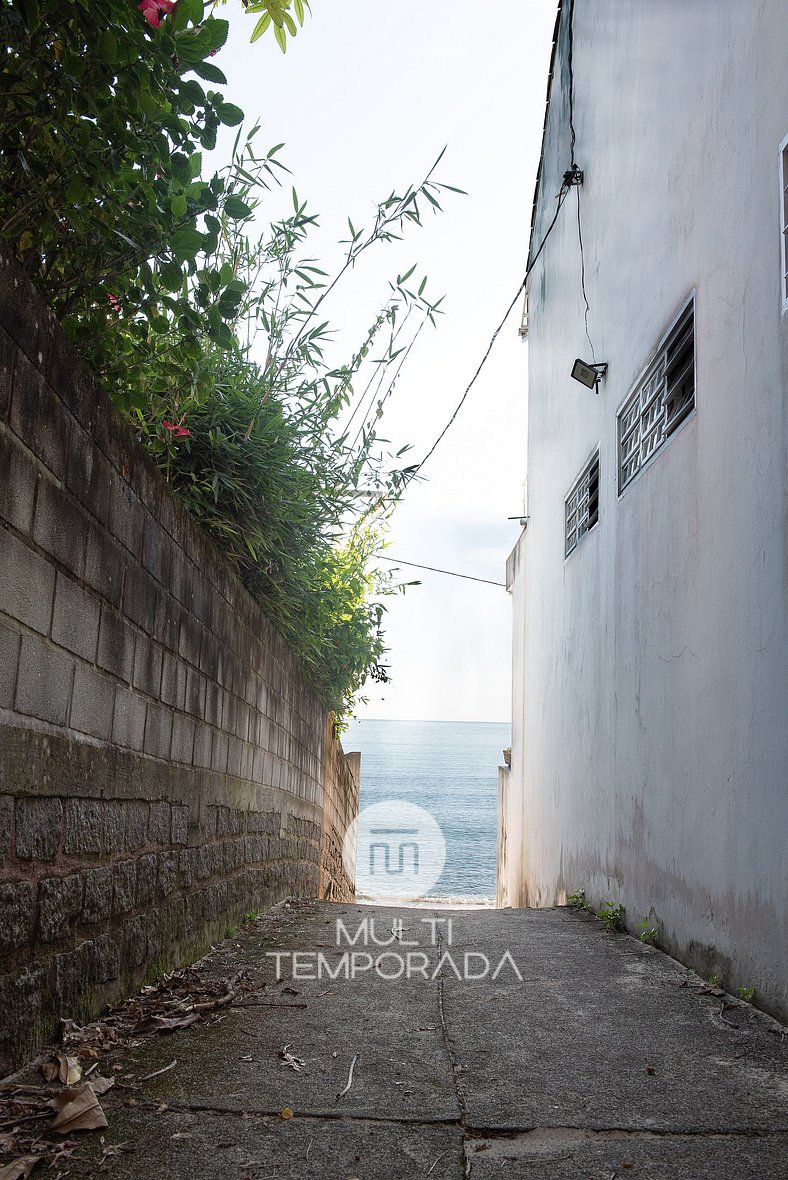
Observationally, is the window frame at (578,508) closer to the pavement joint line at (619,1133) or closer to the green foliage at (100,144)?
the green foliage at (100,144)

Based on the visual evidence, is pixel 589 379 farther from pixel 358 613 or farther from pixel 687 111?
pixel 358 613

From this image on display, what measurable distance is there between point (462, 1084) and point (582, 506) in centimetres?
498

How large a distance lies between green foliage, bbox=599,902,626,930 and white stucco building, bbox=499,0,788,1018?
0.07 metres

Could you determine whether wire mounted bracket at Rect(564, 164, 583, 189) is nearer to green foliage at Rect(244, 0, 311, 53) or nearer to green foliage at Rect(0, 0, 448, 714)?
green foliage at Rect(0, 0, 448, 714)

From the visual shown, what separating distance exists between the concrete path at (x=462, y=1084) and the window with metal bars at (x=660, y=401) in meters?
2.42

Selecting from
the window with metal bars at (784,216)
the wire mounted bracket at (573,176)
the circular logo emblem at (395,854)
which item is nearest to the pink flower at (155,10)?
the window with metal bars at (784,216)

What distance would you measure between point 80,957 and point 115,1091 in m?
0.42

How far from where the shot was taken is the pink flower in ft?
7.30

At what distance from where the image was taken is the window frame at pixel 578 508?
627 centimetres

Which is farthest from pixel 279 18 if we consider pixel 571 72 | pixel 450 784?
pixel 450 784

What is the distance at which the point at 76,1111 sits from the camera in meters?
1.91

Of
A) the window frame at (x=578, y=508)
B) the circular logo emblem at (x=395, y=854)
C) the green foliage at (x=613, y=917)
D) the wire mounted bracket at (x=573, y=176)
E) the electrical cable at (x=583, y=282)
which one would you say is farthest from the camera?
the circular logo emblem at (x=395, y=854)

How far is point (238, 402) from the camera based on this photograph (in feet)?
14.0

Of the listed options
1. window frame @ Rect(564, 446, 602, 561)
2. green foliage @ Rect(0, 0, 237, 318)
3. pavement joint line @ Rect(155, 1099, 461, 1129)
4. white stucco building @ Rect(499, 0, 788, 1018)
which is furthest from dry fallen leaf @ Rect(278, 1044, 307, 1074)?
window frame @ Rect(564, 446, 602, 561)
